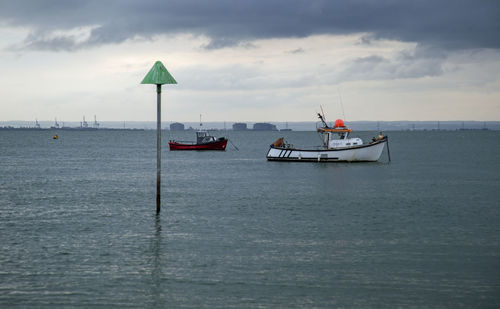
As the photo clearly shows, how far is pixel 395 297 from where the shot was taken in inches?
645

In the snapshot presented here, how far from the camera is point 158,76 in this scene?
95.2 ft

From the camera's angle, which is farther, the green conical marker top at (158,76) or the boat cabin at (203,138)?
the boat cabin at (203,138)

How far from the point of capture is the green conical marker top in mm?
28969

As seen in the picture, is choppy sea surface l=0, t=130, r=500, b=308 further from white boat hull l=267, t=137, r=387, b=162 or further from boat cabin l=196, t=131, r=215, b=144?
boat cabin l=196, t=131, r=215, b=144

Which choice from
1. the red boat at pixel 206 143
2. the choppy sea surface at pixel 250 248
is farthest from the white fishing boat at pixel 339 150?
the red boat at pixel 206 143

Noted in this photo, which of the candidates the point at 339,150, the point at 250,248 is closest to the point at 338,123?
the point at 339,150

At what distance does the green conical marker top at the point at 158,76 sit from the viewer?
29.0 metres

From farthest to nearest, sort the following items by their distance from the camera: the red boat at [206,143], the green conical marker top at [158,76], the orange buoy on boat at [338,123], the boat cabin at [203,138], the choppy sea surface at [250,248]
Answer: the boat cabin at [203,138], the red boat at [206,143], the orange buoy on boat at [338,123], the green conical marker top at [158,76], the choppy sea surface at [250,248]

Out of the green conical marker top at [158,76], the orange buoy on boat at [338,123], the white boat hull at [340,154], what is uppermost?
the green conical marker top at [158,76]

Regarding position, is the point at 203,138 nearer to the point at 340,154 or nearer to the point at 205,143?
the point at 205,143

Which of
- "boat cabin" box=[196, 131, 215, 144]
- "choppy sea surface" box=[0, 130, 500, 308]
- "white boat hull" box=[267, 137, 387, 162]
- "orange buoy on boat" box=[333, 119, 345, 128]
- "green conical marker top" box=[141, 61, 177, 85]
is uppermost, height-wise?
"green conical marker top" box=[141, 61, 177, 85]

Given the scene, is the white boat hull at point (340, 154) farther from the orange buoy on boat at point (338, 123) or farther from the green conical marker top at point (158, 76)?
the green conical marker top at point (158, 76)

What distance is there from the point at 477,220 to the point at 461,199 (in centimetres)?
1064

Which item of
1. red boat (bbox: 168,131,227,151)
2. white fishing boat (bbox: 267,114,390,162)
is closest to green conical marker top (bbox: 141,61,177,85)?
white fishing boat (bbox: 267,114,390,162)
